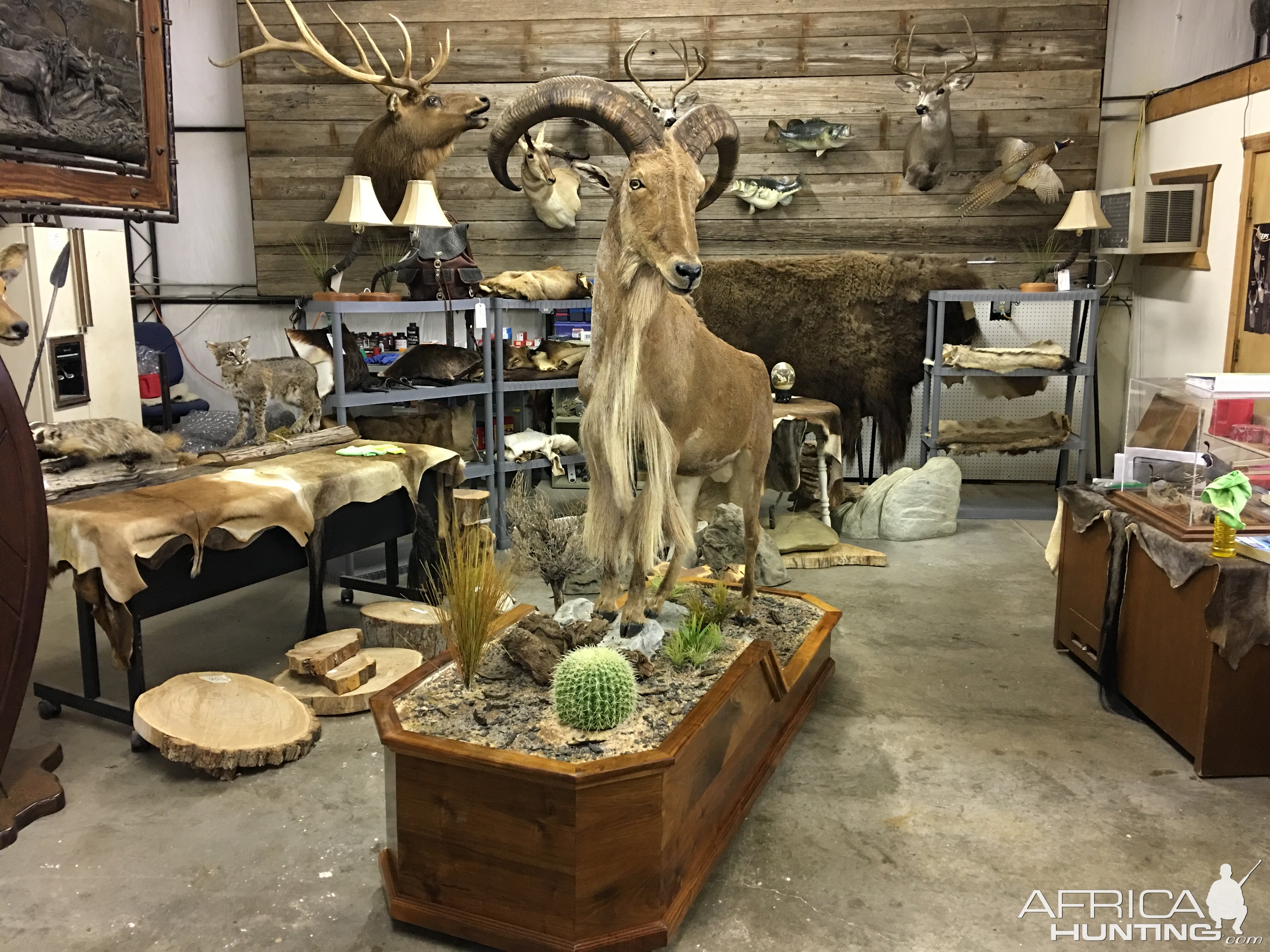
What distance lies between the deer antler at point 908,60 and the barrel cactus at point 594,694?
19.4ft

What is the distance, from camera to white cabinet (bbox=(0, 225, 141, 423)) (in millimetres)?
5062

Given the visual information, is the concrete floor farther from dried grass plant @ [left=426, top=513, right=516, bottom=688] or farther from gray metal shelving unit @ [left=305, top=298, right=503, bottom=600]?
gray metal shelving unit @ [left=305, top=298, right=503, bottom=600]

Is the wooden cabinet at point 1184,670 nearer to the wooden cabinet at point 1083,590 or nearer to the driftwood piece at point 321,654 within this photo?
the wooden cabinet at point 1083,590

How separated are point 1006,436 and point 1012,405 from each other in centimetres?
121

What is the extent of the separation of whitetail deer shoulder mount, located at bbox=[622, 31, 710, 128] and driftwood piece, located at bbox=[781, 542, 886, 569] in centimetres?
310

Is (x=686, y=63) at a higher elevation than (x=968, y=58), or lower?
lower

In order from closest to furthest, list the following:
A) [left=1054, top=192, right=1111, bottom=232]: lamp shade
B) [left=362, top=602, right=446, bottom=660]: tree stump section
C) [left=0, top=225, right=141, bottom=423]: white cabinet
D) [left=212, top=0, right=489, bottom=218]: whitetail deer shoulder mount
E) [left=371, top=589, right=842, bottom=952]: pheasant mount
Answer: [left=371, top=589, right=842, bottom=952]: pheasant mount < [left=362, top=602, right=446, bottom=660]: tree stump section < [left=0, top=225, right=141, bottom=423]: white cabinet < [left=212, top=0, right=489, bottom=218]: whitetail deer shoulder mount < [left=1054, top=192, right=1111, bottom=232]: lamp shade

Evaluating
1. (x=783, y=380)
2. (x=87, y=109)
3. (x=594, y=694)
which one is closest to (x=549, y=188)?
(x=783, y=380)

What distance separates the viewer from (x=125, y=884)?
265cm

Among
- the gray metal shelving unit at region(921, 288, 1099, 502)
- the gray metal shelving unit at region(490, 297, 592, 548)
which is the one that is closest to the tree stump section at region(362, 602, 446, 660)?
the gray metal shelving unit at region(490, 297, 592, 548)

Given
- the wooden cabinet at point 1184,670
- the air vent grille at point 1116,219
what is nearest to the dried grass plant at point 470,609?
the wooden cabinet at point 1184,670

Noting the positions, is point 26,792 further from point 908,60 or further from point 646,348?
point 908,60

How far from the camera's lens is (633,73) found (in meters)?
7.26

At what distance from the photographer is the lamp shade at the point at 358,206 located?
560 centimetres
